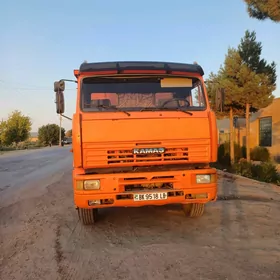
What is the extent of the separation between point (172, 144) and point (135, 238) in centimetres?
146

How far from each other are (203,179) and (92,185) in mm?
1629

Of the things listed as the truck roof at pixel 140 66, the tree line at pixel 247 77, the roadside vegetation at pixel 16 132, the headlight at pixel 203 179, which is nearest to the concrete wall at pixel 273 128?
the tree line at pixel 247 77

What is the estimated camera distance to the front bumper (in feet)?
14.3

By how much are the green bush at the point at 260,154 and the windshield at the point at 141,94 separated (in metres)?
13.6

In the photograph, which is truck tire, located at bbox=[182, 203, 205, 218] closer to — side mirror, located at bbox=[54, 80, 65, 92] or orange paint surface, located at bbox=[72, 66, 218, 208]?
orange paint surface, located at bbox=[72, 66, 218, 208]

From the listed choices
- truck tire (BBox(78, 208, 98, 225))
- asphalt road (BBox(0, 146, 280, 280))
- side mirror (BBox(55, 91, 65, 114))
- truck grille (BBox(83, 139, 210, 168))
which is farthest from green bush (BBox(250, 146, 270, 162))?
side mirror (BBox(55, 91, 65, 114))

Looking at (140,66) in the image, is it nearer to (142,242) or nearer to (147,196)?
(147,196)

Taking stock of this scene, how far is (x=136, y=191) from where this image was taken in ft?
14.5

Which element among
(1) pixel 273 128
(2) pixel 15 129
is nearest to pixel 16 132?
(2) pixel 15 129

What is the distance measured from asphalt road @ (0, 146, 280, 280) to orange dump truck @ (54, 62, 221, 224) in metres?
0.52

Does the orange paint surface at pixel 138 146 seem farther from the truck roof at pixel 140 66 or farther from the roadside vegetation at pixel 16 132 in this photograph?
the roadside vegetation at pixel 16 132

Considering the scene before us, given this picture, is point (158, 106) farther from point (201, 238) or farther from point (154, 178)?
point (201, 238)

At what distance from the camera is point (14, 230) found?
495 centimetres

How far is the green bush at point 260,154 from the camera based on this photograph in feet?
56.9
